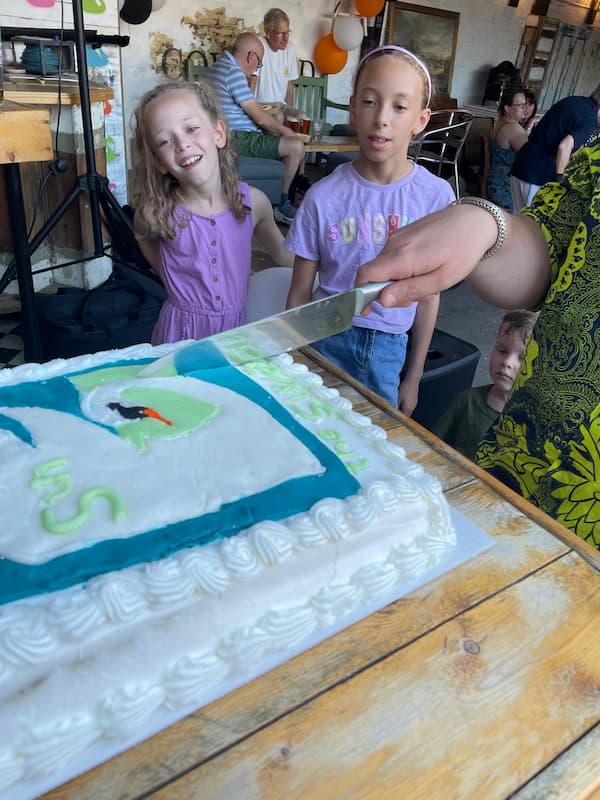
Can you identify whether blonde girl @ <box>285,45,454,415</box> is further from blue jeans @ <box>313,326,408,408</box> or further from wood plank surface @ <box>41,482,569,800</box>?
wood plank surface @ <box>41,482,569,800</box>

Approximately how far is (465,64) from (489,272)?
30.8 feet

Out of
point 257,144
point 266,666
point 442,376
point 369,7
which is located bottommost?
point 442,376

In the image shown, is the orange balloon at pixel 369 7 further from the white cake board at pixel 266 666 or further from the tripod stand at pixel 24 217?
the white cake board at pixel 266 666

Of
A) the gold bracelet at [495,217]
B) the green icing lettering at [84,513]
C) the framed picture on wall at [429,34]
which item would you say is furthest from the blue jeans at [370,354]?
the framed picture on wall at [429,34]

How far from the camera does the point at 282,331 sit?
1.06m

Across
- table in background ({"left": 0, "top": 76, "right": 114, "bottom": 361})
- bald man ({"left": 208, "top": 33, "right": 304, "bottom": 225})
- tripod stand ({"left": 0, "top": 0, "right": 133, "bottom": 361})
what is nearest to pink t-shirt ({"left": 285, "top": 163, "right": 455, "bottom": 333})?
table in background ({"left": 0, "top": 76, "right": 114, "bottom": 361})

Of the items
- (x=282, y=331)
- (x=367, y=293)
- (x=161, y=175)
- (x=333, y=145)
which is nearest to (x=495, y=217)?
(x=367, y=293)

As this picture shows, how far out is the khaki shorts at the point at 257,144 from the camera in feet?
16.3

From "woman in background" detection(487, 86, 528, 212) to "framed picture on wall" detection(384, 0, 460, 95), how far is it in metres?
2.62

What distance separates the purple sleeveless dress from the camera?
1874 millimetres

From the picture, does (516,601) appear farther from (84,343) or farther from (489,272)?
(84,343)

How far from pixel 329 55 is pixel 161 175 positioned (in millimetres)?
6426

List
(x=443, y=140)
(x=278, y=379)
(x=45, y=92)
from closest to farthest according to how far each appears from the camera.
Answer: (x=278, y=379), (x=45, y=92), (x=443, y=140)

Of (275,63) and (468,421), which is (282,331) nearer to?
(468,421)
